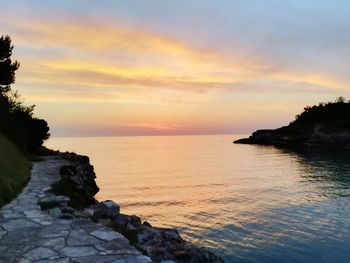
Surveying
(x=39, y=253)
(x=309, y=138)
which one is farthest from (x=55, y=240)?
(x=309, y=138)

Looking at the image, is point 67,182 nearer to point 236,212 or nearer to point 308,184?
point 236,212

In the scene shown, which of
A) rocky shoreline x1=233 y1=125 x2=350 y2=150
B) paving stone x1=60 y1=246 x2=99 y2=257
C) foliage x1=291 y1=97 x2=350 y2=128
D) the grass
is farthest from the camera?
foliage x1=291 y1=97 x2=350 y2=128

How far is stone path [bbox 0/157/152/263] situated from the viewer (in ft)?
29.5

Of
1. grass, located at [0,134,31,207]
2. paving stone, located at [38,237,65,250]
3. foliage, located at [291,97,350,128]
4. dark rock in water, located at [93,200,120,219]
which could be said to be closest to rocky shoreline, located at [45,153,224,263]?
dark rock in water, located at [93,200,120,219]

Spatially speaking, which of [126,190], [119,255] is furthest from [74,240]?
[126,190]

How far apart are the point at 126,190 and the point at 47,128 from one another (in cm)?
1335

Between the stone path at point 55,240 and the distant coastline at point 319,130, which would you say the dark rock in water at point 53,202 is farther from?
the distant coastline at point 319,130

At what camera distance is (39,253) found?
920 cm

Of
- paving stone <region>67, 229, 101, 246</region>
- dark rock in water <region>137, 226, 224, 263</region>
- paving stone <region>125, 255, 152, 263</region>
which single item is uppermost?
paving stone <region>67, 229, 101, 246</region>

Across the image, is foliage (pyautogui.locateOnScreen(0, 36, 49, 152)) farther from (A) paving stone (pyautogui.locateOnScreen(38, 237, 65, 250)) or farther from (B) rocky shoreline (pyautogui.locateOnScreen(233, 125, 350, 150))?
(B) rocky shoreline (pyautogui.locateOnScreen(233, 125, 350, 150))

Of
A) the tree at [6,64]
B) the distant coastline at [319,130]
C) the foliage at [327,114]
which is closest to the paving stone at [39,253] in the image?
the tree at [6,64]

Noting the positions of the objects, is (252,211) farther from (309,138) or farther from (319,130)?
(319,130)

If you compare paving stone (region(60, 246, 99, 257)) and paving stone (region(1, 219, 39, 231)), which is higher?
paving stone (region(1, 219, 39, 231))

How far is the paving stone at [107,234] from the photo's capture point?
10.7 metres
